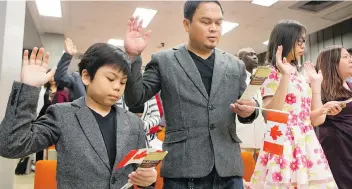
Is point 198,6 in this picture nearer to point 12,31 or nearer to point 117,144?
point 117,144

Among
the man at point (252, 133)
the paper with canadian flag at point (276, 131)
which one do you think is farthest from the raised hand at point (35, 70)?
the man at point (252, 133)

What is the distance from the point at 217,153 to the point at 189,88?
279 mm

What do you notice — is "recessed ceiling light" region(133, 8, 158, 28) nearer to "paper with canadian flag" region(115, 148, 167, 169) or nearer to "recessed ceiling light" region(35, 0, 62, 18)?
"recessed ceiling light" region(35, 0, 62, 18)

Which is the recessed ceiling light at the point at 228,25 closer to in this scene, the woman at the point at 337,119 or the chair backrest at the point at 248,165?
the woman at the point at 337,119

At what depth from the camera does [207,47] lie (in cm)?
133

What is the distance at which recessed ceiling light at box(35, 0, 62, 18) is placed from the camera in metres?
5.78

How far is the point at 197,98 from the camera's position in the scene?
1257 mm

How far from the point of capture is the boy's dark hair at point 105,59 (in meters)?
1.17

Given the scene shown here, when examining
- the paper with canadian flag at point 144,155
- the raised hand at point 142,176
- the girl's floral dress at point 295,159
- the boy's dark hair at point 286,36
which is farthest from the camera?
the boy's dark hair at point 286,36

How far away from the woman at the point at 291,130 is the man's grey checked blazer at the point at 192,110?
14.3 inches

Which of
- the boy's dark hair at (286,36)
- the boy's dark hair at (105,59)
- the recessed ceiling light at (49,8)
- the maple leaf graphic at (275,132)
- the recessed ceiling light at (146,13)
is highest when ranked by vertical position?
the recessed ceiling light at (49,8)

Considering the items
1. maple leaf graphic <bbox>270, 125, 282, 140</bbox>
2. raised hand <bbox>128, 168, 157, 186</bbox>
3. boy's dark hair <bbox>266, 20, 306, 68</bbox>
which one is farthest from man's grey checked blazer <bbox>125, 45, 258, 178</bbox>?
boy's dark hair <bbox>266, 20, 306, 68</bbox>

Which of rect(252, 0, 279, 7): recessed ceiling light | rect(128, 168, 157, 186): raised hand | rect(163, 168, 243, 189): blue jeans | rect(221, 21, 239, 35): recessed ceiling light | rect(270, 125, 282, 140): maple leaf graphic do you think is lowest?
rect(163, 168, 243, 189): blue jeans

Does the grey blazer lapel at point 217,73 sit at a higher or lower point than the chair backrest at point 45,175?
higher
